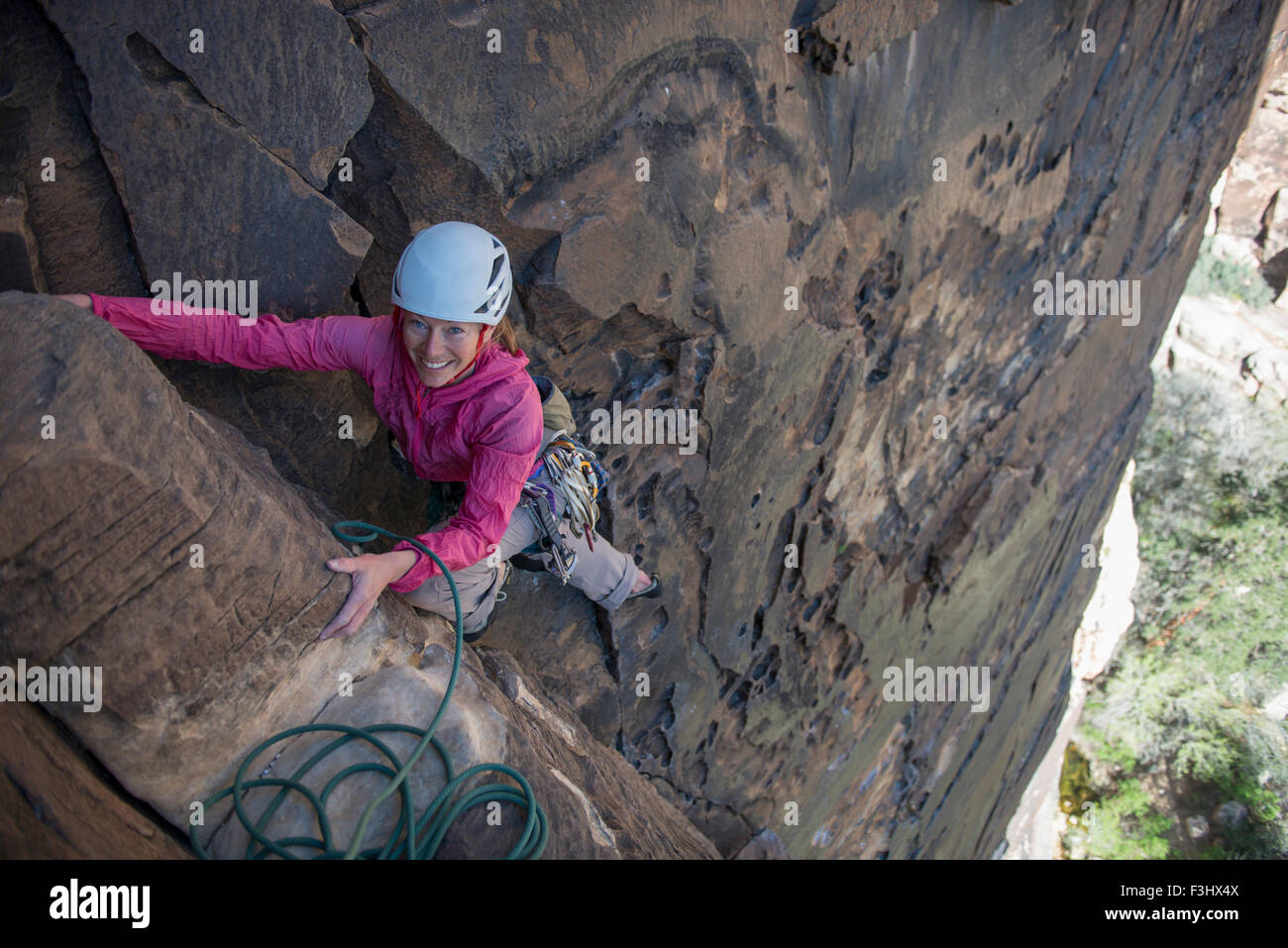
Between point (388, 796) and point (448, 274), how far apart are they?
95 cm

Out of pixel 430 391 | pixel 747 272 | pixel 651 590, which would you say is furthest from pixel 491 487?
pixel 747 272

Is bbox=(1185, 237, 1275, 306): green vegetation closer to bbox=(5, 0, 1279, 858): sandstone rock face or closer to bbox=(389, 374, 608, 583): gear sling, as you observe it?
bbox=(5, 0, 1279, 858): sandstone rock face

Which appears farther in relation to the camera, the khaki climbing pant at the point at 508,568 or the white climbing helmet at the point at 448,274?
the khaki climbing pant at the point at 508,568

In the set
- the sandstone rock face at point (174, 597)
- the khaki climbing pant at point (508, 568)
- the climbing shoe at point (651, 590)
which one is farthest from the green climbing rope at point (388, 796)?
the climbing shoe at point (651, 590)

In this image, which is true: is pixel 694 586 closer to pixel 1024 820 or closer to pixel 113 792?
pixel 113 792

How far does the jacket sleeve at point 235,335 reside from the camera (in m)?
1.63

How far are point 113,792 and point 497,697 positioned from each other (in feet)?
2.42

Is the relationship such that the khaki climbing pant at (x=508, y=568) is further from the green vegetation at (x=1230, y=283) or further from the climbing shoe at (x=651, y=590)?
the green vegetation at (x=1230, y=283)

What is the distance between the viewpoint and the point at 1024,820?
10.1 metres

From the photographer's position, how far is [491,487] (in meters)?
1.80

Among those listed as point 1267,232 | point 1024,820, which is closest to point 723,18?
point 1024,820

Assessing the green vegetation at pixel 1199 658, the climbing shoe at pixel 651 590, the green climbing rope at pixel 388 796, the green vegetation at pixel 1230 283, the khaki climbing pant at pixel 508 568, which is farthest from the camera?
the green vegetation at pixel 1230 283

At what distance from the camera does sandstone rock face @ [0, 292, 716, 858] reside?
1.37 m

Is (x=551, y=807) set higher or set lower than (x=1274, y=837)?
higher
